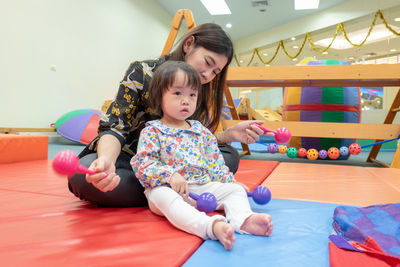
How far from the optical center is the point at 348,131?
1.94m

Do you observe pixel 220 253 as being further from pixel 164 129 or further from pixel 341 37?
pixel 341 37

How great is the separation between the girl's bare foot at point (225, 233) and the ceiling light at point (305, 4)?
544cm

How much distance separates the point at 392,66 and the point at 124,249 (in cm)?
198

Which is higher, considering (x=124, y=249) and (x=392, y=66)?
(x=392, y=66)

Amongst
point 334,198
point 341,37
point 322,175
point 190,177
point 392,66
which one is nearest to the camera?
point 190,177

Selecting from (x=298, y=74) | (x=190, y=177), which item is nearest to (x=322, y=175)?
(x=298, y=74)

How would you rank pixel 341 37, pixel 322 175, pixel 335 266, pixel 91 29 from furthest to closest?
pixel 341 37, pixel 91 29, pixel 322 175, pixel 335 266

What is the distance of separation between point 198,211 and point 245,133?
38 cm

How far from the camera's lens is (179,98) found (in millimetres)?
→ 796

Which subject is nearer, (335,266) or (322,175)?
(335,266)

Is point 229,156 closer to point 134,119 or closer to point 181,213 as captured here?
point 134,119

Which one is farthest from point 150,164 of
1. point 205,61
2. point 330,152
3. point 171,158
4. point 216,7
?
point 216,7

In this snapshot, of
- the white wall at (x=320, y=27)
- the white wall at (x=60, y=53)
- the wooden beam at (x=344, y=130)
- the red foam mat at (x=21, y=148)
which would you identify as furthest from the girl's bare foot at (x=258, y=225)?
the white wall at (x=320, y=27)

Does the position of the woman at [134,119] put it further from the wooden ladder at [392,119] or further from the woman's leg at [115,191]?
the wooden ladder at [392,119]
